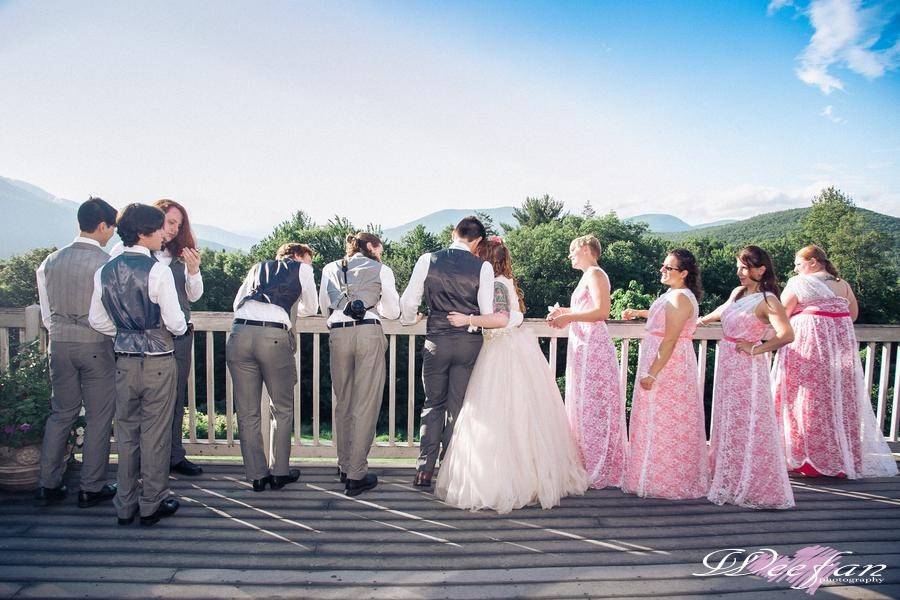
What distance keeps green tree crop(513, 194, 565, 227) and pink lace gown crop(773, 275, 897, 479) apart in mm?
67629

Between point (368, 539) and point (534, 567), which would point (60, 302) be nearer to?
point (368, 539)

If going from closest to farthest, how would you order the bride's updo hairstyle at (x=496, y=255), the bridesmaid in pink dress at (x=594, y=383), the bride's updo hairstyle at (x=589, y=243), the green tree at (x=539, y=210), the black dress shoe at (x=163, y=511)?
the black dress shoe at (x=163, y=511) → the bride's updo hairstyle at (x=496, y=255) → the bridesmaid in pink dress at (x=594, y=383) → the bride's updo hairstyle at (x=589, y=243) → the green tree at (x=539, y=210)

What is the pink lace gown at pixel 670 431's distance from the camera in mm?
3395

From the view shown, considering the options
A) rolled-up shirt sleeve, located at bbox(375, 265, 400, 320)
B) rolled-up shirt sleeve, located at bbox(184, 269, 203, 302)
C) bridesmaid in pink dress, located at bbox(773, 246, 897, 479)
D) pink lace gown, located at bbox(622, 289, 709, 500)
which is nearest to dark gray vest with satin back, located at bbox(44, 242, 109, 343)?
rolled-up shirt sleeve, located at bbox(184, 269, 203, 302)

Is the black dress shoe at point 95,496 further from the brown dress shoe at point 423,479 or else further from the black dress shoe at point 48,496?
the brown dress shoe at point 423,479

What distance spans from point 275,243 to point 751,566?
41.1 metres

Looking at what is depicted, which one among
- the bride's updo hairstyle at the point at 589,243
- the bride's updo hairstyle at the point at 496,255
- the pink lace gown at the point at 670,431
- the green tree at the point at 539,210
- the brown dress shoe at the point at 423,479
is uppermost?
the green tree at the point at 539,210

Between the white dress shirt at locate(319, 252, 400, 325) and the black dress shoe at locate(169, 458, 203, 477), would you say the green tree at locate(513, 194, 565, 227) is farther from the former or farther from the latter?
the black dress shoe at locate(169, 458, 203, 477)

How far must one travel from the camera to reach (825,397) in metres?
3.84

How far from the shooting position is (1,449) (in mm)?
3232

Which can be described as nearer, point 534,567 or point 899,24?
point 534,567

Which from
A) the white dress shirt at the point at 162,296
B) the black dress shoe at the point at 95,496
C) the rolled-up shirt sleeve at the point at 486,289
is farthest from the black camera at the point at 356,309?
the black dress shoe at the point at 95,496

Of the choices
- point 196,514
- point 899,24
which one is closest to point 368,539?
point 196,514

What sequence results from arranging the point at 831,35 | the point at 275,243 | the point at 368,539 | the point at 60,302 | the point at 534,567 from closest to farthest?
the point at 534,567
the point at 368,539
the point at 60,302
the point at 831,35
the point at 275,243
